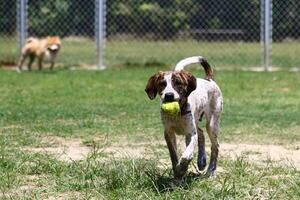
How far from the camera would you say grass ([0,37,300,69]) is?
16.1 metres

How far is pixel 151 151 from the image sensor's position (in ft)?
22.0

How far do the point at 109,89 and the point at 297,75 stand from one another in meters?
3.92

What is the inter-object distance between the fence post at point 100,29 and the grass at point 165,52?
1.15 ft

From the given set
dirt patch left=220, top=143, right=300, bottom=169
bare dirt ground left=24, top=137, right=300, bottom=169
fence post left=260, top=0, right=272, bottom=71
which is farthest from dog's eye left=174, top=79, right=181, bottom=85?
fence post left=260, top=0, right=272, bottom=71

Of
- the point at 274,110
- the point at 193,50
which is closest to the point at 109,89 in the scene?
the point at 274,110

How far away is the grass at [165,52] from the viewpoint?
52.8 ft

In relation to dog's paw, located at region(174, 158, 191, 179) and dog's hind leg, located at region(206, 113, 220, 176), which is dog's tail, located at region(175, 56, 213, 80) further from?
dog's paw, located at region(174, 158, 191, 179)

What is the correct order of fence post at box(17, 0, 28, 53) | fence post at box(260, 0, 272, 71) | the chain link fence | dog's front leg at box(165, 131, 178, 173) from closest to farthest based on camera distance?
1. dog's front leg at box(165, 131, 178, 173)
2. fence post at box(260, 0, 272, 71)
3. fence post at box(17, 0, 28, 53)
4. the chain link fence

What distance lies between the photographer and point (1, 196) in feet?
15.4

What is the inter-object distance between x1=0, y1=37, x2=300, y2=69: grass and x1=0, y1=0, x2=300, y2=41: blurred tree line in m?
0.23

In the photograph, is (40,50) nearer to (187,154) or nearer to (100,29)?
(100,29)

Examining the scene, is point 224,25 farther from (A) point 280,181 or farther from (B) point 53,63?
(A) point 280,181

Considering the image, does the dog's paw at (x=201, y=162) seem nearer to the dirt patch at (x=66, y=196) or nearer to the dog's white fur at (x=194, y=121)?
the dog's white fur at (x=194, y=121)

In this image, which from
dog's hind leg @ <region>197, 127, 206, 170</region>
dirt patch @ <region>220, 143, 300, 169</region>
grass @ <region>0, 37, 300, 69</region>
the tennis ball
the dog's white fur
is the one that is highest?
the tennis ball
